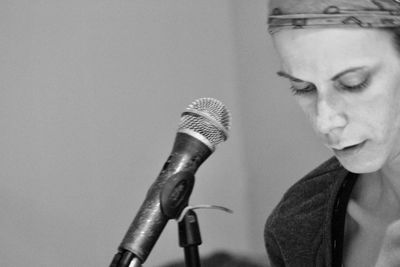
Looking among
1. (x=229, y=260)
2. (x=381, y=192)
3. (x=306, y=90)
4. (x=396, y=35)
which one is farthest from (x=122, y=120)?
(x=396, y=35)

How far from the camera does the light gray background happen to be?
1813 mm

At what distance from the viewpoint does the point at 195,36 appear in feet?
7.04

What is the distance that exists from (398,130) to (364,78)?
12 centimetres

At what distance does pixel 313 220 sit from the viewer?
1.37 m

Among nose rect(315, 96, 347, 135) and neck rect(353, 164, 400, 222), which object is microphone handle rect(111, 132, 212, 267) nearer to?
A: nose rect(315, 96, 347, 135)

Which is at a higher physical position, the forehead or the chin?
the forehead

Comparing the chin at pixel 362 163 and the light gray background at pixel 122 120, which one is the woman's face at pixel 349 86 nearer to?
the chin at pixel 362 163

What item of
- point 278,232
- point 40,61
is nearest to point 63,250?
point 40,61

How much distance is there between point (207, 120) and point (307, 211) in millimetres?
409

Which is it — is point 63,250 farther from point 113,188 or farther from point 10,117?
point 10,117

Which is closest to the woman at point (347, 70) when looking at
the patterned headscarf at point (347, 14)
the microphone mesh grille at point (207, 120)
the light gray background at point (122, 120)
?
the patterned headscarf at point (347, 14)

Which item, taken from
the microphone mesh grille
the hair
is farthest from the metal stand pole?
the hair

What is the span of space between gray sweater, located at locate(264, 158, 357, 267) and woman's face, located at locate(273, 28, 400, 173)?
0.27 meters

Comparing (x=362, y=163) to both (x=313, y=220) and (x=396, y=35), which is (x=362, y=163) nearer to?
(x=396, y=35)
